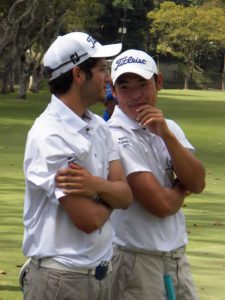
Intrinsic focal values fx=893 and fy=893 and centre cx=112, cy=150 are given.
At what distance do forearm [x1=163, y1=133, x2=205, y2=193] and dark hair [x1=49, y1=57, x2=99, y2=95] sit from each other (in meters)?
0.55

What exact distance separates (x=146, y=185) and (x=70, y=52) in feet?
2.47

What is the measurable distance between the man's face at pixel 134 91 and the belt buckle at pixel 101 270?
82 centimetres

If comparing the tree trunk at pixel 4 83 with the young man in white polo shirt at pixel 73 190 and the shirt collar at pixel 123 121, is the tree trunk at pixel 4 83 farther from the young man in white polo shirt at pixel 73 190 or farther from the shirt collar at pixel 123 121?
the young man in white polo shirt at pixel 73 190

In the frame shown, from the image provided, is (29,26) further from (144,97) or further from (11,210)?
(144,97)

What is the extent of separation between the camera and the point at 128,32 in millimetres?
88375

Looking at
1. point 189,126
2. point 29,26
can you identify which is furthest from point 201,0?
point 189,126

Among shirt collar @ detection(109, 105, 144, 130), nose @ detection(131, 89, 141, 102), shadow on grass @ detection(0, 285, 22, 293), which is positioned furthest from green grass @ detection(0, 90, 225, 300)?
nose @ detection(131, 89, 141, 102)

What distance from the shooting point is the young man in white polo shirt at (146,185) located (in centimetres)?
414

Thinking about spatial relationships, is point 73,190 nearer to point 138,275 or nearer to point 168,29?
point 138,275

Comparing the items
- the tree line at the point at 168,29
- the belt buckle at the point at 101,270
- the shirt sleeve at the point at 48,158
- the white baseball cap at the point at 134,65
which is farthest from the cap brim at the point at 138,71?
the tree line at the point at 168,29

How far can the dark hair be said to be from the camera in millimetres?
3777

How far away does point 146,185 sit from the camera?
4.13 metres

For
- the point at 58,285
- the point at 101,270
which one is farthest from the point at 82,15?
the point at 58,285

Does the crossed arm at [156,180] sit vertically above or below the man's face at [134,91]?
below
